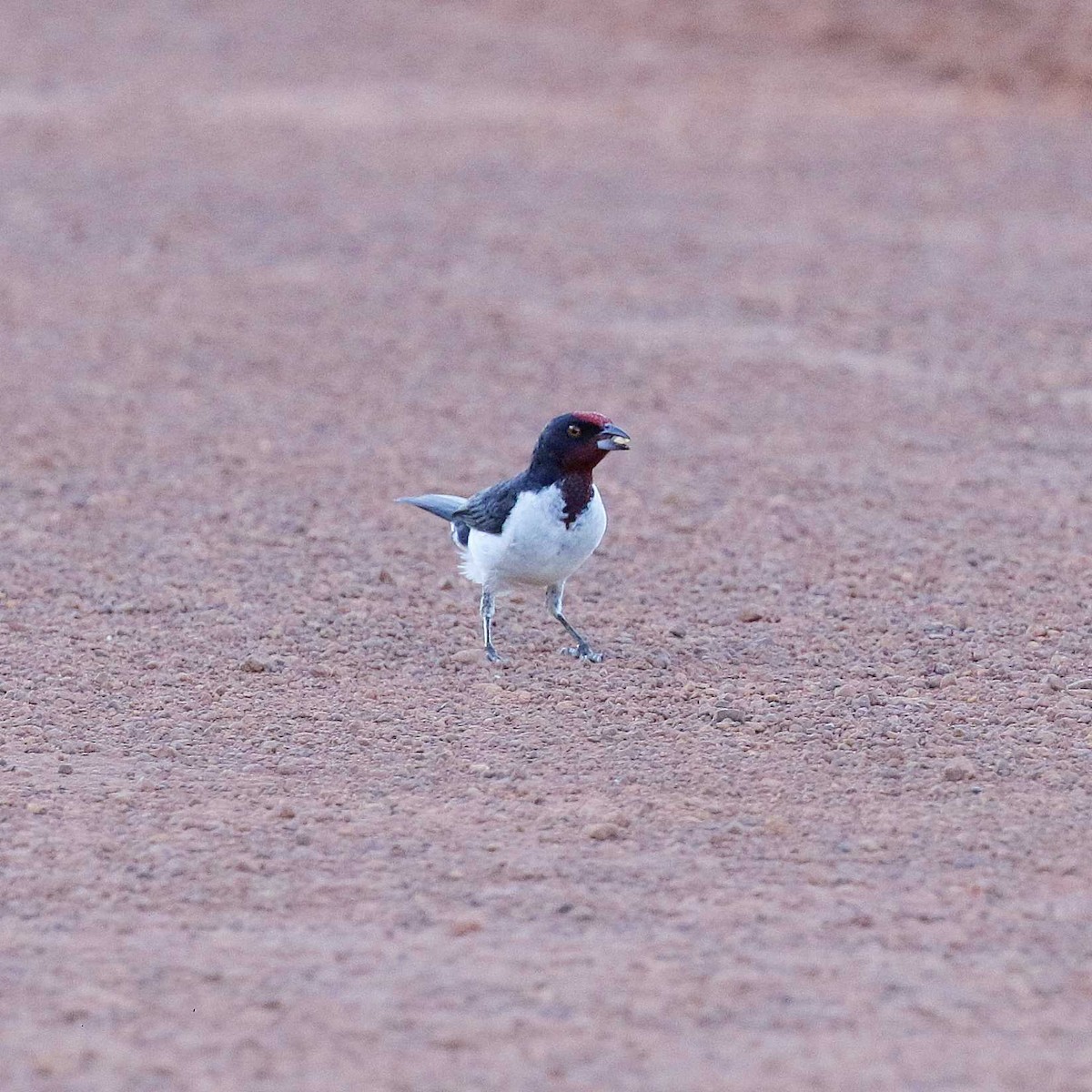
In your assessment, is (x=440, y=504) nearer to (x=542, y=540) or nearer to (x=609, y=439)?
(x=542, y=540)

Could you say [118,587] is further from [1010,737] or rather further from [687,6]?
[687,6]

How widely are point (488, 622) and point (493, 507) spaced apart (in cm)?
45

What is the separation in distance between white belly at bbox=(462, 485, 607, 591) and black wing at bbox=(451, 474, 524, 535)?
1.8 inches

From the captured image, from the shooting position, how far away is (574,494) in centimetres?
679

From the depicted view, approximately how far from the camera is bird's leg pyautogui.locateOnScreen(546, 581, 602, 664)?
707cm

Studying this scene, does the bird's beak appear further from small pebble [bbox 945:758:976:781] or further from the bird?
small pebble [bbox 945:758:976:781]

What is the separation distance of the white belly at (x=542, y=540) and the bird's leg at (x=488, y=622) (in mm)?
211

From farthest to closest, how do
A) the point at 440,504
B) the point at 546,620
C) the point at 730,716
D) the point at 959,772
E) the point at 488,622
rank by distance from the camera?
the point at 546,620
the point at 440,504
the point at 488,622
the point at 730,716
the point at 959,772

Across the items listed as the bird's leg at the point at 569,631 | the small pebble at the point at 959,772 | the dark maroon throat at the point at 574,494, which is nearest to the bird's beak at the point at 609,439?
the dark maroon throat at the point at 574,494

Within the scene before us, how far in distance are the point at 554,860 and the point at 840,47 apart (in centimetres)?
1651

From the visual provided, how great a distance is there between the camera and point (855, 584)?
792cm

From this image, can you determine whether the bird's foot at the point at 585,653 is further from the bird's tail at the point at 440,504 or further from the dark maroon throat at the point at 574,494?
the bird's tail at the point at 440,504

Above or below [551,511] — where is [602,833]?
below

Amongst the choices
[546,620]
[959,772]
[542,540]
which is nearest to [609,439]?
[542,540]
